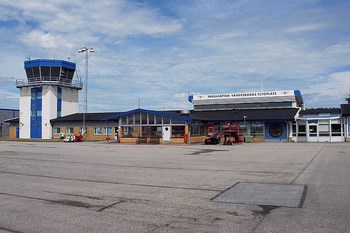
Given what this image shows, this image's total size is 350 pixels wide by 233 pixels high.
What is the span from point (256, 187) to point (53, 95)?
51.2m

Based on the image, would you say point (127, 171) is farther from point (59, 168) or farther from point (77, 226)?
point (77, 226)

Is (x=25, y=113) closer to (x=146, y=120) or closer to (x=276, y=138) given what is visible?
(x=146, y=120)

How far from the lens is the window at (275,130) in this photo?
4122 centimetres

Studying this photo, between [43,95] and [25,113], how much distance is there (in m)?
4.66

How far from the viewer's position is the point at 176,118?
128 ft

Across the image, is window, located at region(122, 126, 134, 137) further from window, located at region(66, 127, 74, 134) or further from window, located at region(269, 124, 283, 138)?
window, located at region(269, 124, 283, 138)

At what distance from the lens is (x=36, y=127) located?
5653 centimetres

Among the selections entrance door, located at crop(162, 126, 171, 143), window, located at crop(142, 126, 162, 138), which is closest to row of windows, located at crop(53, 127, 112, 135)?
window, located at crop(142, 126, 162, 138)

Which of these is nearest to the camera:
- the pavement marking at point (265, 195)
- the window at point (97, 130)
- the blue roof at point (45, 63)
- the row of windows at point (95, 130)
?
the pavement marking at point (265, 195)

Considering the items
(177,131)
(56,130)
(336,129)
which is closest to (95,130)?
(56,130)

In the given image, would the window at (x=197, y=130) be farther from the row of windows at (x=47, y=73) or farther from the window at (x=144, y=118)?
the row of windows at (x=47, y=73)

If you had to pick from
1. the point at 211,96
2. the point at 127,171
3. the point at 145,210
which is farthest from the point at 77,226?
the point at 211,96

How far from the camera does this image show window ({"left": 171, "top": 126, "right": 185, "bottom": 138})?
128 feet

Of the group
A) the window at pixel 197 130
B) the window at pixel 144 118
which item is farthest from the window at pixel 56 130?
the window at pixel 197 130
